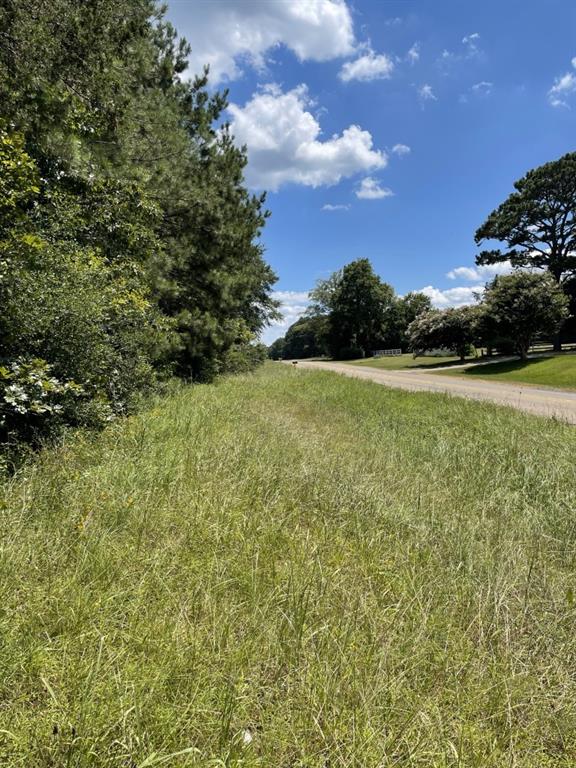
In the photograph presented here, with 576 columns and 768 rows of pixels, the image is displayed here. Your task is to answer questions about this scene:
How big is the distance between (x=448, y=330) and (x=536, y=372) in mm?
12983

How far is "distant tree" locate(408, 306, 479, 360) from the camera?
3130 cm

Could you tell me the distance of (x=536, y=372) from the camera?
65.2 feet

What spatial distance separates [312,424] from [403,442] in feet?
6.54

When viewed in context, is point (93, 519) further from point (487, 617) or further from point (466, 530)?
point (466, 530)

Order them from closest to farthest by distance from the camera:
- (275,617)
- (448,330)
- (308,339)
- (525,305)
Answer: (275,617), (525,305), (448,330), (308,339)

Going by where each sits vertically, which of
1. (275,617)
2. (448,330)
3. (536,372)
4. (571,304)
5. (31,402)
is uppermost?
(571,304)

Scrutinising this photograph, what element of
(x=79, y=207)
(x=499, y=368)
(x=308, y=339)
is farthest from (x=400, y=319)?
(x=79, y=207)

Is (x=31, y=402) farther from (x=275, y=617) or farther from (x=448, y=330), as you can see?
(x=448, y=330)

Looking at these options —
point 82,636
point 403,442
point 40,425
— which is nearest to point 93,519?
point 82,636

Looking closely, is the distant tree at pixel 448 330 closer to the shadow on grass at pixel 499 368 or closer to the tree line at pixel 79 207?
the shadow on grass at pixel 499 368

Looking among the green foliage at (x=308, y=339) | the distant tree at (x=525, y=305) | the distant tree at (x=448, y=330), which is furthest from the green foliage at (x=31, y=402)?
the green foliage at (x=308, y=339)

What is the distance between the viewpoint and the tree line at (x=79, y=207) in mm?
3830

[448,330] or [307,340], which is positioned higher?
[307,340]

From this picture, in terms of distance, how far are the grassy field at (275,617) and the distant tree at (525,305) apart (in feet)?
70.9
